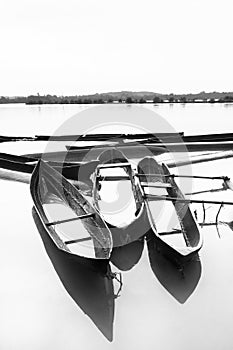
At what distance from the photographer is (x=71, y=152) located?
22.1 ft

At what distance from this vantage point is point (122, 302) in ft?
8.18

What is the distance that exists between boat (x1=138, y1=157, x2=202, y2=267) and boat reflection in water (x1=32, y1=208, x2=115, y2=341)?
1.65 ft

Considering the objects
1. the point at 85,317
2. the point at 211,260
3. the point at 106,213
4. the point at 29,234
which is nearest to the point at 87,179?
the point at 106,213

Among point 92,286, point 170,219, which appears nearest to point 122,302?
point 92,286

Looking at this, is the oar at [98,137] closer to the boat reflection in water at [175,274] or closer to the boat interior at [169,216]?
the boat interior at [169,216]

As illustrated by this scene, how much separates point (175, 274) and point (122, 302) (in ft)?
1.65

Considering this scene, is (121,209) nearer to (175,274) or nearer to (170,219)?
(170,219)

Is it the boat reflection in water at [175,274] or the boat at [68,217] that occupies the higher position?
the boat at [68,217]

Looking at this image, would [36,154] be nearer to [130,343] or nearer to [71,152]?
[71,152]

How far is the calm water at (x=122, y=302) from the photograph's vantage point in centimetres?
215

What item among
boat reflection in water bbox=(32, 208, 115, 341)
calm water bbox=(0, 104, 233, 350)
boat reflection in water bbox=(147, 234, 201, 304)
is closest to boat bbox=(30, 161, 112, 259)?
boat reflection in water bbox=(32, 208, 115, 341)

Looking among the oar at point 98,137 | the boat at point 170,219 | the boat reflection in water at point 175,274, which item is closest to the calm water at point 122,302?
the boat reflection in water at point 175,274

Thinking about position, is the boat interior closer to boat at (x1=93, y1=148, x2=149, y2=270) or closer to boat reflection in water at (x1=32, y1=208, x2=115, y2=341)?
boat at (x1=93, y1=148, x2=149, y2=270)

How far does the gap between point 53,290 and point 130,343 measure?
2.48ft
